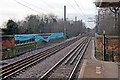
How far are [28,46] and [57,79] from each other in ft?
71.6

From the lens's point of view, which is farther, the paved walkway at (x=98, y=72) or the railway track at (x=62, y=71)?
the railway track at (x=62, y=71)

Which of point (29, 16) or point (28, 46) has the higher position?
point (29, 16)

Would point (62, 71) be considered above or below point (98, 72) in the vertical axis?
below

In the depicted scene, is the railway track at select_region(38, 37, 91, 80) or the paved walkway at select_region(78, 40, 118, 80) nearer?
the paved walkway at select_region(78, 40, 118, 80)

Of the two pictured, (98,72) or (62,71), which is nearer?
(98,72)

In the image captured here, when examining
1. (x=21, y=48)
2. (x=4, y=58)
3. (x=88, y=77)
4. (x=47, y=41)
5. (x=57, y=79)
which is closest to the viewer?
(x=88, y=77)

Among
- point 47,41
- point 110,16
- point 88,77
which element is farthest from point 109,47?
point 47,41

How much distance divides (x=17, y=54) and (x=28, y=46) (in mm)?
6587

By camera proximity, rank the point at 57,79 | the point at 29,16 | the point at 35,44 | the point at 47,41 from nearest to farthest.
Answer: the point at 57,79, the point at 35,44, the point at 47,41, the point at 29,16

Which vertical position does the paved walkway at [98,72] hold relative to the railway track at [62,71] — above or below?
above

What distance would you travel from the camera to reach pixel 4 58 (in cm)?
2455

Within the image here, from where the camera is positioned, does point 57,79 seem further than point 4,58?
No

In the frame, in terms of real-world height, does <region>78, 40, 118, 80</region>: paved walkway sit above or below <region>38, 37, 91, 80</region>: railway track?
above

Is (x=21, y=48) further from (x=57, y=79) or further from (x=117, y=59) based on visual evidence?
(x=57, y=79)
